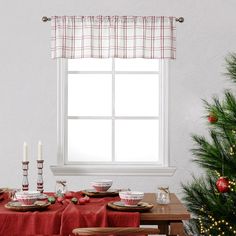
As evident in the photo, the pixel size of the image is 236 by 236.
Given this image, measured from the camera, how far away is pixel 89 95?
491cm

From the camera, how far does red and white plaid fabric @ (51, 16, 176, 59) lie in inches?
182

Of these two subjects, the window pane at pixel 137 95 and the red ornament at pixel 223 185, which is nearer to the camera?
the red ornament at pixel 223 185

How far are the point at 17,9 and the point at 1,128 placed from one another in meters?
0.98

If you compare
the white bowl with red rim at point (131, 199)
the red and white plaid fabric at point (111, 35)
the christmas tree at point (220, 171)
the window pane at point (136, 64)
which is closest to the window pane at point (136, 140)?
the window pane at point (136, 64)

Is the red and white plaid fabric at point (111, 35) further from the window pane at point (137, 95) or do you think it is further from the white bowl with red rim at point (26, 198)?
the white bowl with red rim at point (26, 198)

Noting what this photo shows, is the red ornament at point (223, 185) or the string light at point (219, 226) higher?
the red ornament at point (223, 185)

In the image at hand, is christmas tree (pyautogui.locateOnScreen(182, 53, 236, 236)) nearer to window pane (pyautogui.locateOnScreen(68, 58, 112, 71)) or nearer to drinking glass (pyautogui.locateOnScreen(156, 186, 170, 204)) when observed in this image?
drinking glass (pyautogui.locateOnScreen(156, 186, 170, 204))

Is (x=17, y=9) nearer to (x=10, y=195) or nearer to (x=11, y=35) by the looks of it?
(x=11, y=35)

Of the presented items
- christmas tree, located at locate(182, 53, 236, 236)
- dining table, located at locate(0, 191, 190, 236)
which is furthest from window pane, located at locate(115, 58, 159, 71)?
dining table, located at locate(0, 191, 190, 236)

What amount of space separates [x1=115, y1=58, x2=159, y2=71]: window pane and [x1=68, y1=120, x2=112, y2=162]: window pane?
0.48 metres

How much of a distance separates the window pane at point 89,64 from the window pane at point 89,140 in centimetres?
44

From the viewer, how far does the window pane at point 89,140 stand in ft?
Answer: 15.9

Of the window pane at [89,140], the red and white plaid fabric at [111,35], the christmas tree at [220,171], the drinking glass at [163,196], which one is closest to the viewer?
the drinking glass at [163,196]

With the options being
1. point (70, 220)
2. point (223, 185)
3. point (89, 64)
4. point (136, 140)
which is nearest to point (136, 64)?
point (89, 64)
